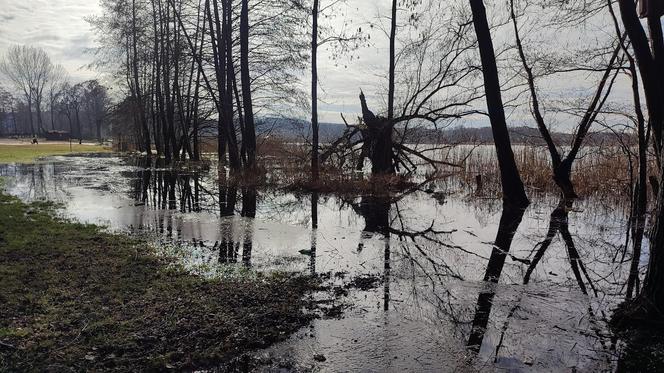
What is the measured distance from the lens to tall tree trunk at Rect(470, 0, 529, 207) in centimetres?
1164

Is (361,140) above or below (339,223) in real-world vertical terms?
above

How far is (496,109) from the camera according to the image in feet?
39.1

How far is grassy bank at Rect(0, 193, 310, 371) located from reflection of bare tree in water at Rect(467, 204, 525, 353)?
5.28 feet

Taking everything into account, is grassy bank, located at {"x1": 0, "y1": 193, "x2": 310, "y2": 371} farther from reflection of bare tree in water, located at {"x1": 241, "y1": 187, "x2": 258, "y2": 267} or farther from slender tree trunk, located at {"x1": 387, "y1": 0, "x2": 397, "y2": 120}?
slender tree trunk, located at {"x1": 387, "y1": 0, "x2": 397, "y2": 120}

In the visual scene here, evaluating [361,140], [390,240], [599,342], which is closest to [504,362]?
[599,342]

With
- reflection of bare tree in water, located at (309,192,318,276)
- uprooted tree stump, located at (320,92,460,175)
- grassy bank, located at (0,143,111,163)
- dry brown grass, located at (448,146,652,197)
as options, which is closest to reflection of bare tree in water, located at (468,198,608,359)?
reflection of bare tree in water, located at (309,192,318,276)

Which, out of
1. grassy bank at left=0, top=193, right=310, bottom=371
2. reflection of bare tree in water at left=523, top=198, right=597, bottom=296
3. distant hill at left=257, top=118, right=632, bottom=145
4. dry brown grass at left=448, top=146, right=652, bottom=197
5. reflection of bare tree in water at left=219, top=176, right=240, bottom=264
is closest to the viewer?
grassy bank at left=0, top=193, right=310, bottom=371

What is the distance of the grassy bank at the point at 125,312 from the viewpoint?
11.7ft

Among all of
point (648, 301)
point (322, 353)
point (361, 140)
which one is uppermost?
point (361, 140)

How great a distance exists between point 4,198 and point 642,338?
45.2 feet

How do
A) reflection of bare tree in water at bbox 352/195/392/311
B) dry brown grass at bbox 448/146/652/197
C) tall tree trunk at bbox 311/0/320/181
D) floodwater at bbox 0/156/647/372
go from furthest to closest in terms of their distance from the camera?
tall tree trunk at bbox 311/0/320/181 → dry brown grass at bbox 448/146/652/197 → reflection of bare tree in water at bbox 352/195/392/311 → floodwater at bbox 0/156/647/372

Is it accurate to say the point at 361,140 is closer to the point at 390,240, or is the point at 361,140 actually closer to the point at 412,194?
the point at 412,194

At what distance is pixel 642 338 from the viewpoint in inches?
156

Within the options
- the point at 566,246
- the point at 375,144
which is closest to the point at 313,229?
the point at 566,246
